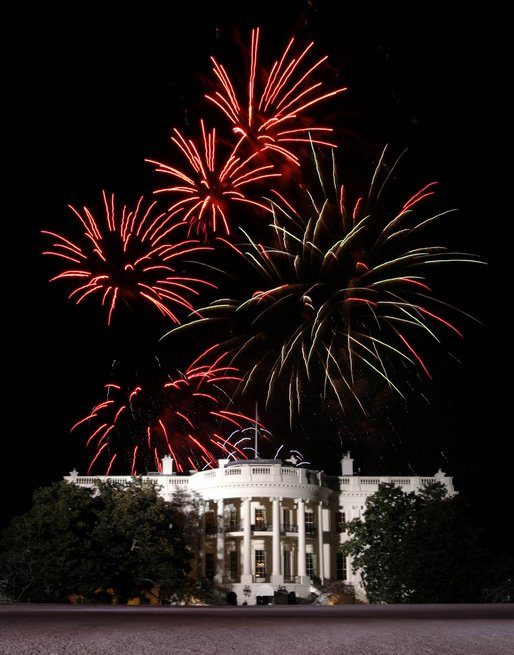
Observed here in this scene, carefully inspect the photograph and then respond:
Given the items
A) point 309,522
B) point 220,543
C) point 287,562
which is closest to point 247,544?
point 220,543

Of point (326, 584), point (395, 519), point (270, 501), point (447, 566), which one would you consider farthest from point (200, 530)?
point (447, 566)

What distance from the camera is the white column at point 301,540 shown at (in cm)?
6431

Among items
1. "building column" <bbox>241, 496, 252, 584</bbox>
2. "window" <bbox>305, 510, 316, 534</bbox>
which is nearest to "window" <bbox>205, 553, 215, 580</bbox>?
"building column" <bbox>241, 496, 252, 584</bbox>

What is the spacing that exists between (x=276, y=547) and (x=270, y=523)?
4549 mm

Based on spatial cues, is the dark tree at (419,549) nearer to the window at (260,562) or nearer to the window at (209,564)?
the window at (260,562)

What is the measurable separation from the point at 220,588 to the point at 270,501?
8.21 m

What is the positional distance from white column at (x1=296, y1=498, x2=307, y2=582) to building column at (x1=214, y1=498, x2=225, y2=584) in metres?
5.81

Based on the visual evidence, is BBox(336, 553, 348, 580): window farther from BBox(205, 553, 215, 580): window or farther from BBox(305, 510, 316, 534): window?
BBox(205, 553, 215, 580): window

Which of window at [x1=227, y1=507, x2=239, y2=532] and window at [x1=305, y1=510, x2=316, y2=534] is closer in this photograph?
window at [x1=227, y1=507, x2=239, y2=532]

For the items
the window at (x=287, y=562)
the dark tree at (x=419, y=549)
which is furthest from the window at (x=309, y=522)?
the dark tree at (x=419, y=549)

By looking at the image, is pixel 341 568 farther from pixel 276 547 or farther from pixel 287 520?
pixel 276 547

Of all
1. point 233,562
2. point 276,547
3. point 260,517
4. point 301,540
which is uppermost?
point 260,517

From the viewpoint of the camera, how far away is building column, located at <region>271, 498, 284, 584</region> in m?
62.6

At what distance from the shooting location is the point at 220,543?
66.1m
